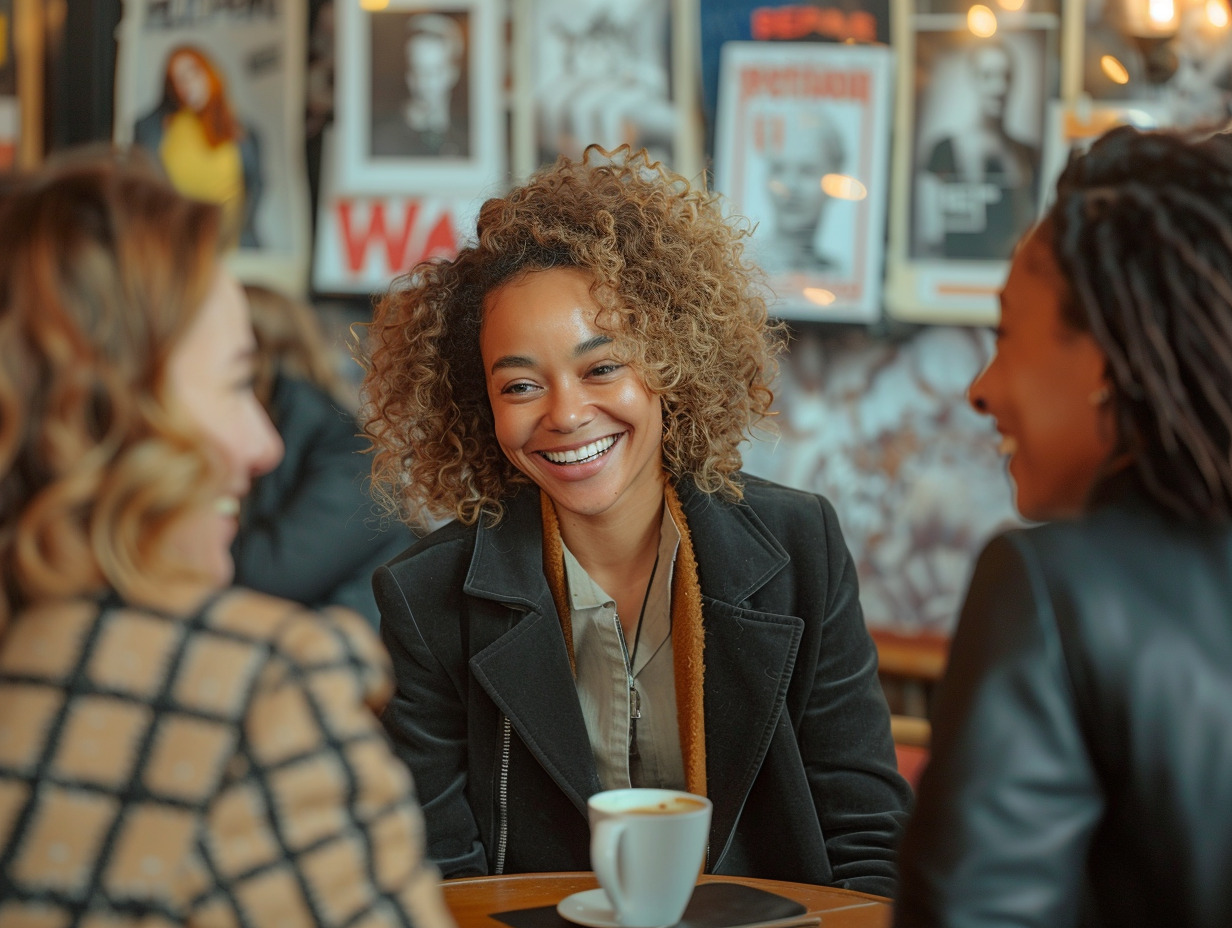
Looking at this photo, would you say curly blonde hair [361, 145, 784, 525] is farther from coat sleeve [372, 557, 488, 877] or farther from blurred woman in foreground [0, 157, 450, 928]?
blurred woman in foreground [0, 157, 450, 928]

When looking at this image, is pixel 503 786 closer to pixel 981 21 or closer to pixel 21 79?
pixel 981 21

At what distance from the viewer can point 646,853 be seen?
114 centimetres

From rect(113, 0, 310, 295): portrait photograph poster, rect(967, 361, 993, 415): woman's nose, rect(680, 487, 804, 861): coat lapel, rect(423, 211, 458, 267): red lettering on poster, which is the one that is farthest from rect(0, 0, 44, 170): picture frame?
rect(967, 361, 993, 415): woman's nose

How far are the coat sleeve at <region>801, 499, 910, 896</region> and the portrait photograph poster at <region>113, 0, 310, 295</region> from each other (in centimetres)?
255

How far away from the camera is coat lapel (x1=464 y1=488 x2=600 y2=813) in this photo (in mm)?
1712

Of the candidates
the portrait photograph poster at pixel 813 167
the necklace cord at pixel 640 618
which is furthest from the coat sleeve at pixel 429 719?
the portrait photograph poster at pixel 813 167

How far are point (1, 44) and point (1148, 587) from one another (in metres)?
4.19

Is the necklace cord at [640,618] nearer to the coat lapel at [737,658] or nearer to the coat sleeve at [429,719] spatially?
the coat lapel at [737,658]

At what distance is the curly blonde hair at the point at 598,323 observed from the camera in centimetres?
188

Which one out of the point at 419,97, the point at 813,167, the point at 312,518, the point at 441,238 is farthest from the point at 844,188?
the point at 312,518

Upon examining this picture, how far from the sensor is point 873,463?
3.38m

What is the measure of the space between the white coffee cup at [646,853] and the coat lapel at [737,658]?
53cm

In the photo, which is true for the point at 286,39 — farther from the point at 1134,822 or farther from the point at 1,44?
the point at 1134,822

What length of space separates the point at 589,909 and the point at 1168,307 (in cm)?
76
